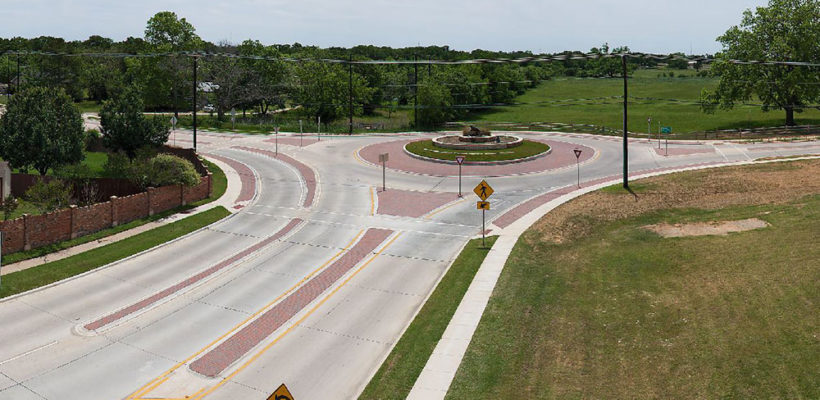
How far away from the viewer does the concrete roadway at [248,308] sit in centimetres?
1731

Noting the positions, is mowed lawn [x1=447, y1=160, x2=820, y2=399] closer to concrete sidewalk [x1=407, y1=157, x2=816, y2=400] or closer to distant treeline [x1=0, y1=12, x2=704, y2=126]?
concrete sidewalk [x1=407, y1=157, x2=816, y2=400]

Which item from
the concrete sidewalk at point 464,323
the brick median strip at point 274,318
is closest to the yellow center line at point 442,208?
the concrete sidewalk at point 464,323

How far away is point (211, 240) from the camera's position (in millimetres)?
31891

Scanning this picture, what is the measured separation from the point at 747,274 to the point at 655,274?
2.95 meters

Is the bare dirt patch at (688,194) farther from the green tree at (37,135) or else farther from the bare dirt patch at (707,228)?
the green tree at (37,135)

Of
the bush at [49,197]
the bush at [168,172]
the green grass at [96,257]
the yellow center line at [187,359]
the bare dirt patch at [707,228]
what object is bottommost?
the yellow center line at [187,359]

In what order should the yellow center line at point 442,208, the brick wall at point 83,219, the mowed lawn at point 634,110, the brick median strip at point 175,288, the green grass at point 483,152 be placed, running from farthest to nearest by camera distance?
the mowed lawn at point 634,110
the green grass at point 483,152
the yellow center line at point 442,208
the brick wall at point 83,219
the brick median strip at point 175,288

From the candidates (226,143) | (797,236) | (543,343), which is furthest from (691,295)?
(226,143)

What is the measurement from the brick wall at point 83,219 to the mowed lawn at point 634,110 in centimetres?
5961

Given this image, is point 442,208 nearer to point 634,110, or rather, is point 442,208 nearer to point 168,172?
point 168,172

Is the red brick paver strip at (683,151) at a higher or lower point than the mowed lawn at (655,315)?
higher

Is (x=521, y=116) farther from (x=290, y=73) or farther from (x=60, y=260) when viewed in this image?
(x=60, y=260)

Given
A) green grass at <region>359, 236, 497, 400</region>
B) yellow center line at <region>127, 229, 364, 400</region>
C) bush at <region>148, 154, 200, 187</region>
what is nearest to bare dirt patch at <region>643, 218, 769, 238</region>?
green grass at <region>359, 236, 497, 400</region>

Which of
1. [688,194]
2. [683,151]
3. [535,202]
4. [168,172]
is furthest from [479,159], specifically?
[168,172]
